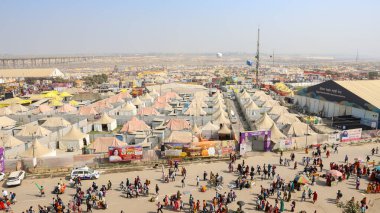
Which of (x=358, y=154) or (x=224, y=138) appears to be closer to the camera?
(x=358, y=154)

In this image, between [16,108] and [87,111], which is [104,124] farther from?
[16,108]

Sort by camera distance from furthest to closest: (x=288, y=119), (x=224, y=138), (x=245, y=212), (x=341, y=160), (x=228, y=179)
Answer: (x=288, y=119) → (x=224, y=138) → (x=341, y=160) → (x=228, y=179) → (x=245, y=212)

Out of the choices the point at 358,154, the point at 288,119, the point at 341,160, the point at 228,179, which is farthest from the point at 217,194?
the point at 288,119

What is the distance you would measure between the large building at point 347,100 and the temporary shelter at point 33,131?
102 feet

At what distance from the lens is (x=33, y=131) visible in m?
28.8

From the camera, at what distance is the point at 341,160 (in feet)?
76.3

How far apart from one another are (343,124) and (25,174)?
2977 centimetres

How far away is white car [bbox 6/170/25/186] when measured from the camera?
1888 cm

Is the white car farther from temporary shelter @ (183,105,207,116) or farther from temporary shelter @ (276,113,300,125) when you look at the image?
temporary shelter @ (276,113,300,125)

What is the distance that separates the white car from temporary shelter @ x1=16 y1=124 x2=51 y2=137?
29.7 ft

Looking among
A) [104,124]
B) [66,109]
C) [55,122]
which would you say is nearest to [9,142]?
[55,122]

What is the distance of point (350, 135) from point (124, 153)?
62.0 ft

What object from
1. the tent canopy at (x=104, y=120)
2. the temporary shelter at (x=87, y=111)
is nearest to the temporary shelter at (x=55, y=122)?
the tent canopy at (x=104, y=120)

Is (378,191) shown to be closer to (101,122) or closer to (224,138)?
(224,138)
